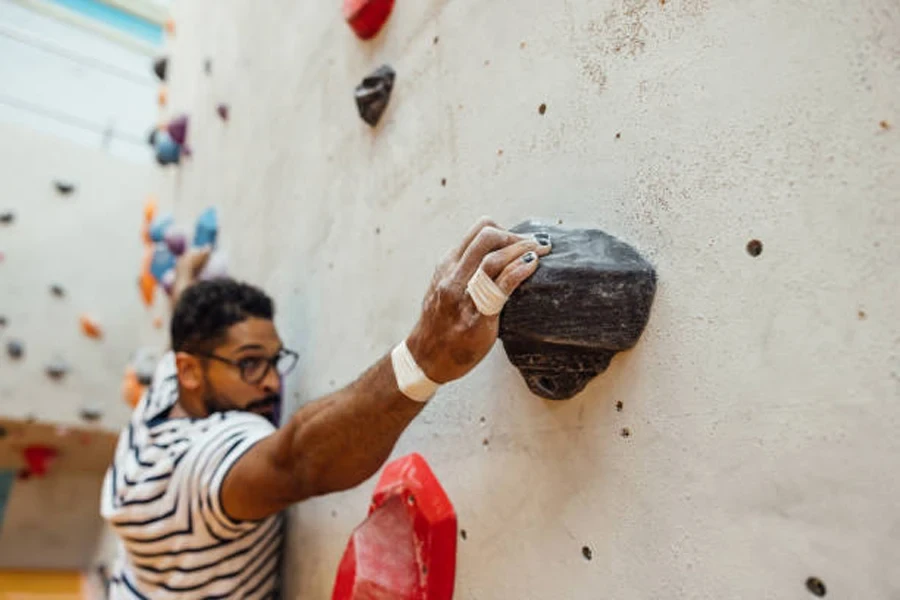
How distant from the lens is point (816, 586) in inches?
18.5

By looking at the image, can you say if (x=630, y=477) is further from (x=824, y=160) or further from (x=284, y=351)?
(x=284, y=351)

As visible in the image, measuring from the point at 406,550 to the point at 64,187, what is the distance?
4.42 meters

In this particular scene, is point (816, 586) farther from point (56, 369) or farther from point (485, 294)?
point (56, 369)

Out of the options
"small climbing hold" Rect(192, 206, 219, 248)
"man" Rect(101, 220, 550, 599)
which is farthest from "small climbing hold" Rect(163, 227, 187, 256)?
"man" Rect(101, 220, 550, 599)

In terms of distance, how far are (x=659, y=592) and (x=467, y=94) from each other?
2.14 ft

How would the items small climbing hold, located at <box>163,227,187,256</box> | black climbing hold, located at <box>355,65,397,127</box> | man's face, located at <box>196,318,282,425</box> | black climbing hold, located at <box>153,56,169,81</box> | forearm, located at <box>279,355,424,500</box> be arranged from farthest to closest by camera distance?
black climbing hold, located at <box>153,56,169,81</box> < small climbing hold, located at <box>163,227,187,256</box> < man's face, located at <box>196,318,282,425</box> < black climbing hold, located at <box>355,65,397,127</box> < forearm, located at <box>279,355,424,500</box>

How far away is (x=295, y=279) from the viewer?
5.01 ft

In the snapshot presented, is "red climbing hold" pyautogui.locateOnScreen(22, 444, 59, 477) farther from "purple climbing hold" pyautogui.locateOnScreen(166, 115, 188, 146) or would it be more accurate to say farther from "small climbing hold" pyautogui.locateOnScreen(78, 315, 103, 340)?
"purple climbing hold" pyautogui.locateOnScreen(166, 115, 188, 146)

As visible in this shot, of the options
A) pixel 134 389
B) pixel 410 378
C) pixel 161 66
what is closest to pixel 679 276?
pixel 410 378

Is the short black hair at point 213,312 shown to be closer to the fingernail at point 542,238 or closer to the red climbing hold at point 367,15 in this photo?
the red climbing hold at point 367,15

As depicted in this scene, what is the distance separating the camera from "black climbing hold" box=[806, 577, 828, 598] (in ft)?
1.53

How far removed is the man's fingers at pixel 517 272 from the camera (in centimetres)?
62

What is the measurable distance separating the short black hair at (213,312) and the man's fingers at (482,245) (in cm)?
79

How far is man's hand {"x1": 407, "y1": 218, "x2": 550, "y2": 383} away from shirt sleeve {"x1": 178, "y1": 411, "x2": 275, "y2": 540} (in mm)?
429
